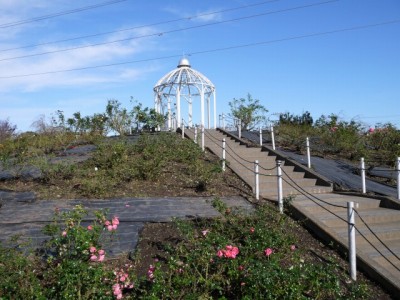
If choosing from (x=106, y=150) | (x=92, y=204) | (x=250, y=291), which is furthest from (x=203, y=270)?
(x=106, y=150)

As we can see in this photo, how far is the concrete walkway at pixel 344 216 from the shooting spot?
5340 mm

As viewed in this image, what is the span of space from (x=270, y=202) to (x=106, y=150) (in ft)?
14.6

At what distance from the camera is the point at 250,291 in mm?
3725

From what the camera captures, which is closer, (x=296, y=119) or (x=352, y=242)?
(x=352, y=242)

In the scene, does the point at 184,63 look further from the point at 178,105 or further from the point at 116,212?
the point at 116,212

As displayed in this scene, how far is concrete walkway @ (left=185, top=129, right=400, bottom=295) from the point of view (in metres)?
5.34

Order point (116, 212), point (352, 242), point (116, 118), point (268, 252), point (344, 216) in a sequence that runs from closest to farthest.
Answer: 1. point (268, 252)
2. point (352, 242)
3. point (116, 212)
4. point (344, 216)
5. point (116, 118)

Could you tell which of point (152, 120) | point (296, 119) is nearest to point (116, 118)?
point (152, 120)

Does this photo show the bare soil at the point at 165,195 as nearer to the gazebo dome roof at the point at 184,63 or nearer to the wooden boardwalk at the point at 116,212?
the wooden boardwalk at the point at 116,212

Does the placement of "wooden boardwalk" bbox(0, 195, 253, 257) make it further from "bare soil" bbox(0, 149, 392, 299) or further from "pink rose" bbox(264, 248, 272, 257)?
"pink rose" bbox(264, 248, 272, 257)

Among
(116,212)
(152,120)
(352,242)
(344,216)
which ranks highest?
(152,120)

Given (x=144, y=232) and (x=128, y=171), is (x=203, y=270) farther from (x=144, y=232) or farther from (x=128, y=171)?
(x=128, y=171)

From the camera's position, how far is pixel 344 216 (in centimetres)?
706

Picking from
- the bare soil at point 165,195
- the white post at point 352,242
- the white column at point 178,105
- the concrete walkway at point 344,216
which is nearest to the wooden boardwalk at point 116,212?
the bare soil at point 165,195
